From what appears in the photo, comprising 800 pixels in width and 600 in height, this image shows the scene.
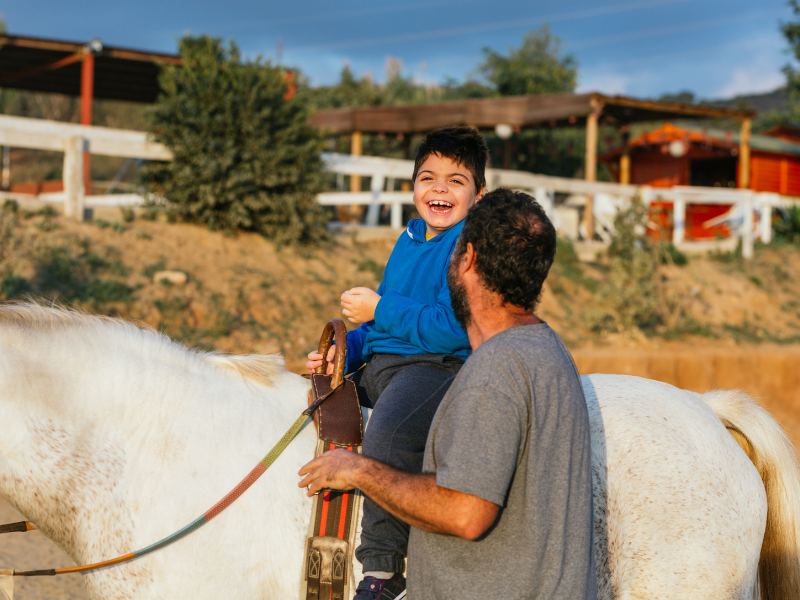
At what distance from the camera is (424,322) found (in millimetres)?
2107

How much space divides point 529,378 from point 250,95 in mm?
8851

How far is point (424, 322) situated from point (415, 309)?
0.23ft

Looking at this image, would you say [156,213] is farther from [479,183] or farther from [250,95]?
[479,183]

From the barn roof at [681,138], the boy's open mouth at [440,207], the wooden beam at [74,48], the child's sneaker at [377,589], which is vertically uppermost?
the barn roof at [681,138]

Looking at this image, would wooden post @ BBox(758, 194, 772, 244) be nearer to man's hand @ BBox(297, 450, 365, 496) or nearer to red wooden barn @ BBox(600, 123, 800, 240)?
red wooden barn @ BBox(600, 123, 800, 240)

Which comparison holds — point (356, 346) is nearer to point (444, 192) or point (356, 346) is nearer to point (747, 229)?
point (444, 192)

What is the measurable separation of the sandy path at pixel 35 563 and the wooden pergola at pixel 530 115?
1179 cm

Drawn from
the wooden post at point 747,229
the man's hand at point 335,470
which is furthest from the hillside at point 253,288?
the man's hand at point 335,470

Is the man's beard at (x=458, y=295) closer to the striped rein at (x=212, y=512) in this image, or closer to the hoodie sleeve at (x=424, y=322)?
the hoodie sleeve at (x=424, y=322)

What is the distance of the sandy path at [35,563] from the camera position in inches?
162

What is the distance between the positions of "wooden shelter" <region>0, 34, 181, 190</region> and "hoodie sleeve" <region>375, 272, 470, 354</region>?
29.4ft

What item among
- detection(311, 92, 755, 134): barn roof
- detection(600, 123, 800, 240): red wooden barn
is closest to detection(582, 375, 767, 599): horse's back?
detection(311, 92, 755, 134): barn roof

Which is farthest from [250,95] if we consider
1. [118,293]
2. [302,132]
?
[118,293]

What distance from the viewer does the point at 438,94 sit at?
3859 centimetres
